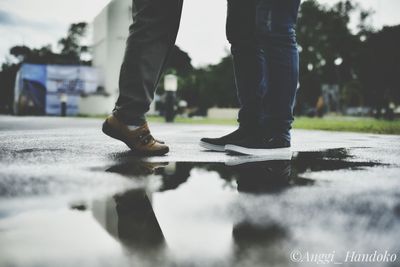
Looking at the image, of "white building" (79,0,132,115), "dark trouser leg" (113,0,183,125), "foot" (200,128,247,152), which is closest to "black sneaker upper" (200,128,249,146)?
"foot" (200,128,247,152)

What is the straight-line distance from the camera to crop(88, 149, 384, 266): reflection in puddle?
0.57 metres

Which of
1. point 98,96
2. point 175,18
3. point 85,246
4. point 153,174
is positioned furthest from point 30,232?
point 98,96

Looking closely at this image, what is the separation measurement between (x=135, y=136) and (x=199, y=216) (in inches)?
46.1

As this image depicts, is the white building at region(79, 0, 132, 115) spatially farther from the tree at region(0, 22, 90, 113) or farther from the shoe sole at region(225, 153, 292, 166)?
the shoe sole at region(225, 153, 292, 166)

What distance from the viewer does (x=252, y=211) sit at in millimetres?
816

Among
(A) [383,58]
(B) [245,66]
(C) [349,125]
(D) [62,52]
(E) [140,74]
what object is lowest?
(C) [349,125]

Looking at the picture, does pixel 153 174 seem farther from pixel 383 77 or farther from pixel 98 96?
pixel 383 77

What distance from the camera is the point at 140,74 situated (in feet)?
6.12

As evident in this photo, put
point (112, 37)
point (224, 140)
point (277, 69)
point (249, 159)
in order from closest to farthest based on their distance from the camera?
point (249, 159), point (277, 69), point (224, 140), point (112, 37)

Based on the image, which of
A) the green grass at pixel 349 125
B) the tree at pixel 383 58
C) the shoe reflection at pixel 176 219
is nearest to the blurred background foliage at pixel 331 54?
the tree at pixel 383 58

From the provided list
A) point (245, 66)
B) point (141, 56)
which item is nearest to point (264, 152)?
point (245, 66)

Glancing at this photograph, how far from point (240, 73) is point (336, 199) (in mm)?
1409

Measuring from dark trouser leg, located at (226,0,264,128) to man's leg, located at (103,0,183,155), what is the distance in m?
0.43

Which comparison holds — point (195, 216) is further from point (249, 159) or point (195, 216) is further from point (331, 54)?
point (331, 54)
